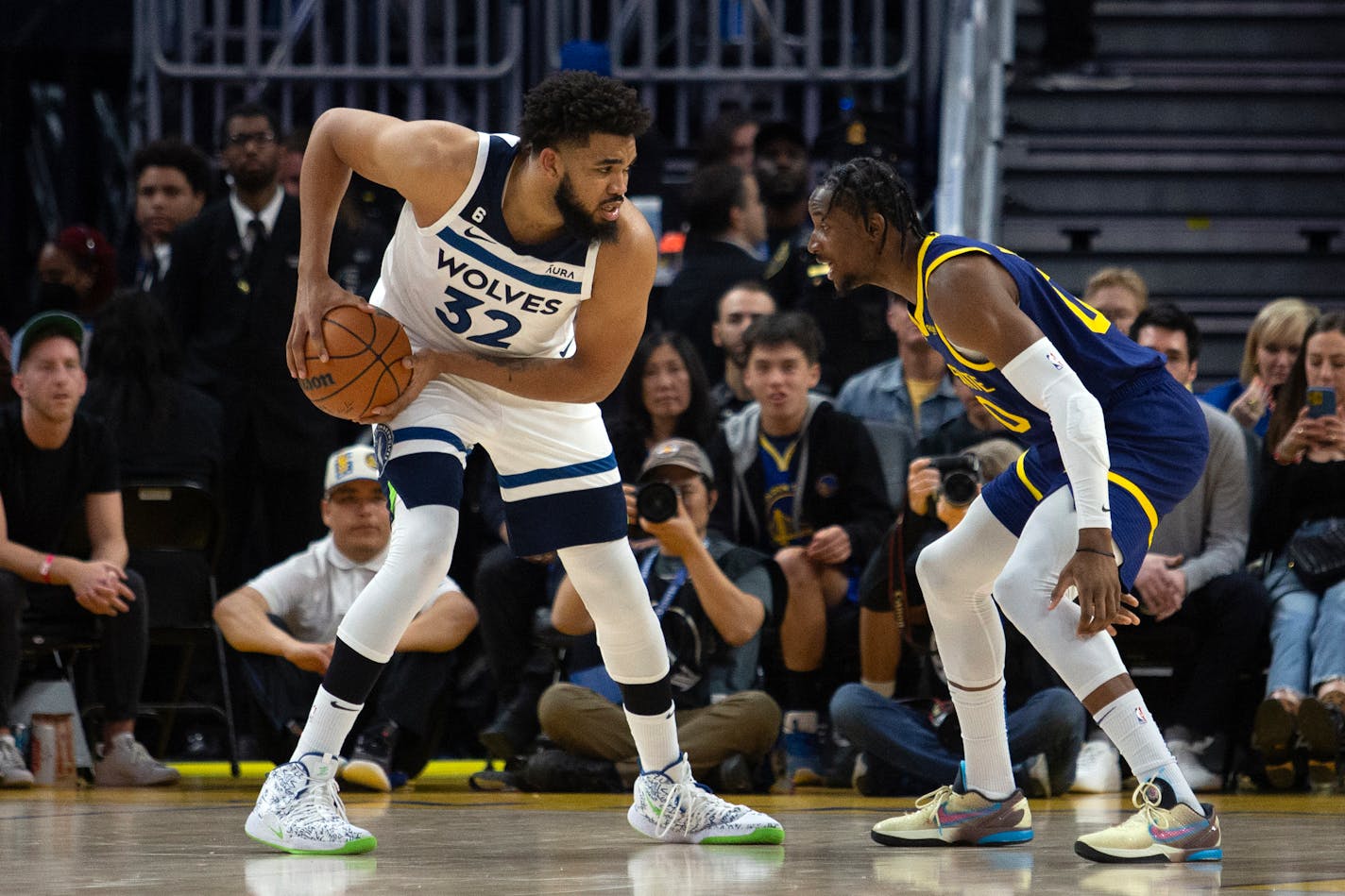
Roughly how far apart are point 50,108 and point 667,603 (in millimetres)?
7397

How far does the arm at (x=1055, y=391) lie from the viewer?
A: 3.67m

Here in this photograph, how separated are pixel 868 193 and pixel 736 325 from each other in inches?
126

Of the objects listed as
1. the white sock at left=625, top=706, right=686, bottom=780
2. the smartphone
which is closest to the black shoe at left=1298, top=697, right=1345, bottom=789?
the smartphone

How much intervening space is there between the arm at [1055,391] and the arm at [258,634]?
297 centimetres

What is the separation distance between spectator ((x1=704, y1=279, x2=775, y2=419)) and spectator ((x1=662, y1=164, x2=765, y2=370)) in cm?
20

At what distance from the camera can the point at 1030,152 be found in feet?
29.1

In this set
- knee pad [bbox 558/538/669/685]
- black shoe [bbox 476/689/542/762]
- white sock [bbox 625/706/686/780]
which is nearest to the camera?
knee pad [bbox 558/538/669/685]

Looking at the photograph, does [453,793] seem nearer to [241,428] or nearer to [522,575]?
[522,575]

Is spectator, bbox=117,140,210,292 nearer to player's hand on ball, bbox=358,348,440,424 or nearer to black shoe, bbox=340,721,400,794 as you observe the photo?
Answer: black shoe, bbox=340,721,400,794

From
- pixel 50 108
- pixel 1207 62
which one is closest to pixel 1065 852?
pixel 1207 62

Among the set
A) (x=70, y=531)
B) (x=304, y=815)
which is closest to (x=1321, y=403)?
(x=304, y=815)

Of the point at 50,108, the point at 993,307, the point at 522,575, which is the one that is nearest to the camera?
the point at 993,307

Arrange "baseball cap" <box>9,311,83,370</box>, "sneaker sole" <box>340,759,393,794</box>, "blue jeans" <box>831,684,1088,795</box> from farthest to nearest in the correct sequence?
"baseball cap" <box>9,311,83,370</box> → "sneaker sole" <box>340,759,393,794</box> → "blue jeans" <box>831,684,1088,795</box>

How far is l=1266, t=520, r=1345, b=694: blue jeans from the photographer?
234 inches
